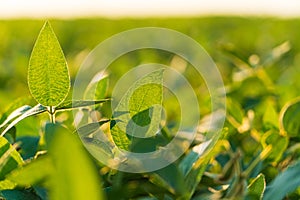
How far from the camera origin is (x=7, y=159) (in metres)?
0.83

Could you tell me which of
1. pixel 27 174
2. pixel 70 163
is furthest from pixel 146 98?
pixel 70 163

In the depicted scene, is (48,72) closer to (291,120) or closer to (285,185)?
(285,185)

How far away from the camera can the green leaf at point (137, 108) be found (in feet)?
2.60

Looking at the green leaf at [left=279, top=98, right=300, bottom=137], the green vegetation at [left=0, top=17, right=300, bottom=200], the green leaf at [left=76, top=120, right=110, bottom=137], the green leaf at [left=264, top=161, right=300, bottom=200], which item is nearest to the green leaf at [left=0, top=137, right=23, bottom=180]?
the green vegetation at [left=0, top=17, right=300, bottom=200]

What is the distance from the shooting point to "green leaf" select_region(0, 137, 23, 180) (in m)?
0.83

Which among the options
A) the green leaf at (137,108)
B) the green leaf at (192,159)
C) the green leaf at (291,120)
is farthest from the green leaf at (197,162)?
the green leaf at (291,120)

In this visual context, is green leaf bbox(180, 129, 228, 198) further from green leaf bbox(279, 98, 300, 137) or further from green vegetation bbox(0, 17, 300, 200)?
green leaf bbox(279, 98, 300, 137)

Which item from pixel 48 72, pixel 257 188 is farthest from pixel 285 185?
pixel 48 72

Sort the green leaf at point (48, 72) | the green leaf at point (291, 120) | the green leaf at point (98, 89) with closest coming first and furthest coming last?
the green leaf at point (48, 72) → the green leaf at point (98, 89) → the green leaf at point (291, 120)

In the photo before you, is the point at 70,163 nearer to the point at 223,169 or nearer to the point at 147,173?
the point at 147,173

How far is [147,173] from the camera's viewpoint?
0.84 metres

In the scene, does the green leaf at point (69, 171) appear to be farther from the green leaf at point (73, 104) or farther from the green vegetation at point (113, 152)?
the green leaf at point (73, 104)

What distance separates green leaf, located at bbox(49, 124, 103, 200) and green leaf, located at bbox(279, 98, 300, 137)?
2.33ft

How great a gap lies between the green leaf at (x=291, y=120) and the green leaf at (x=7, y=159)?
0.56m
